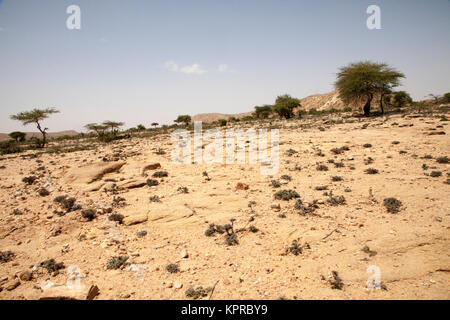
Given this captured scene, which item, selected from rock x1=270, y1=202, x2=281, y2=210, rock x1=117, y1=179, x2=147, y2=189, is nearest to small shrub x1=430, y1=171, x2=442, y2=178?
rock x1=270, y1=202, x2=281, y2=210

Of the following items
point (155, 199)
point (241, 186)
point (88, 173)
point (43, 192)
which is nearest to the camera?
point (155, 199)

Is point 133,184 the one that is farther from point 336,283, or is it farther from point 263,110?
point 263,110

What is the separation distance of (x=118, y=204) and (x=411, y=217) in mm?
7519

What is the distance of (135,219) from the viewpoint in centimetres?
577

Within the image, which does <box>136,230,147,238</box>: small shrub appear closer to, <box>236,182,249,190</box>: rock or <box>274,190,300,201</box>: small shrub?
<box>236,182,249,190</box>: rock

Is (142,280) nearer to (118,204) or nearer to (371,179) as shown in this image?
(118,204)

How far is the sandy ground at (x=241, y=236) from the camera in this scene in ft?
11.8

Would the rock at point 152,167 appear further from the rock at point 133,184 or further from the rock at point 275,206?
the rock at point 275,206

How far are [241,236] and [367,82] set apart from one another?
89.7 feet

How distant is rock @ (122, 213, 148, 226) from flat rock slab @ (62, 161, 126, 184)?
154 inches

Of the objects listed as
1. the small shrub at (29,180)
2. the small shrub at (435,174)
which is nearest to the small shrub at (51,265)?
the small shrub at (29,180)

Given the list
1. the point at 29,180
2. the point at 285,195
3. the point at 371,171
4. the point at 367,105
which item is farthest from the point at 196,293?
the point at 367,105

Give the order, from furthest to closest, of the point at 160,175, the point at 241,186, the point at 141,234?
the point at 160,175, the point at 241,186, the point at 141,234
